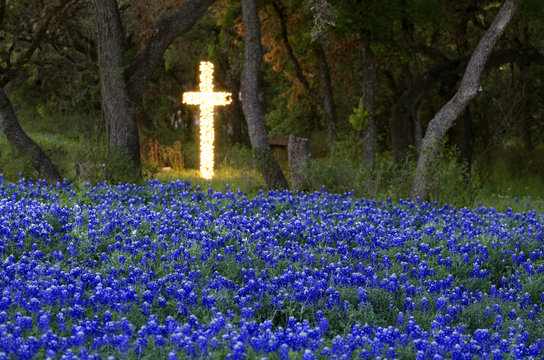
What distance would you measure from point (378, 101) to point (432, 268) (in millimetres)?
18694

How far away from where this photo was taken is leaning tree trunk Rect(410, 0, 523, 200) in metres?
11.9

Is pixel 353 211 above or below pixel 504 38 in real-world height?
below

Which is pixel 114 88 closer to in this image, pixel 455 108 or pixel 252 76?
pixel 252 76

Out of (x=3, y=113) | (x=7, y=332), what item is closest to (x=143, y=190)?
(x=3, y=113)

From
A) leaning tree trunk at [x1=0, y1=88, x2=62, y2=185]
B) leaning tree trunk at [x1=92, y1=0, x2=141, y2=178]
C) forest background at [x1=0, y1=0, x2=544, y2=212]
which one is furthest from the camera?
leaning tree trunk at [x1=92, y1=0, x2=141, y2=178]

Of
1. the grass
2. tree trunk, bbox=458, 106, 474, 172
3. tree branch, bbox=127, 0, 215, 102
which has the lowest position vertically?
the grass

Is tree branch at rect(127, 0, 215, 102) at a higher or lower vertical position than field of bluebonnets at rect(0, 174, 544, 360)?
higher

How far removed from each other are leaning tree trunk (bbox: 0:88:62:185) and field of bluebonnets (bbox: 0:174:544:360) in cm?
325

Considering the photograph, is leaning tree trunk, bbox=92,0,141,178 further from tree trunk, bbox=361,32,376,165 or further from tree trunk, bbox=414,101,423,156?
tree trunk, bbox=414,101,423,156

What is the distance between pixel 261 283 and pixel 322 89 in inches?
656

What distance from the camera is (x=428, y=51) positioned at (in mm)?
19328

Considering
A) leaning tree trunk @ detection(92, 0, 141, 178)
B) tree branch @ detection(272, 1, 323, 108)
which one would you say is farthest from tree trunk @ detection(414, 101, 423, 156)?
leaning tree trunk @ detection(92, 0, 141, 178)

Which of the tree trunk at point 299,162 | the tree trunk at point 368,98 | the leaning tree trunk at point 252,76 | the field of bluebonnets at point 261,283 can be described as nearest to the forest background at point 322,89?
the tree trunk at point 368,98

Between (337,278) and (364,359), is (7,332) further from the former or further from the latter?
(337,278)
